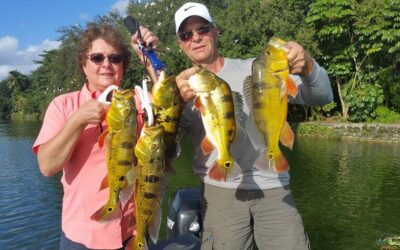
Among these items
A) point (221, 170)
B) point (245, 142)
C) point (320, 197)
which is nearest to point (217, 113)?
point (221, 170)

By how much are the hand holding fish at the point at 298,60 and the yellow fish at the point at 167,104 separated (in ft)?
2.90

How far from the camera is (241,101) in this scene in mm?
3848

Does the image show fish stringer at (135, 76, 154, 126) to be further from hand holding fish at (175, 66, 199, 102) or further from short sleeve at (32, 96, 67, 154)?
short sleeve at (32, 96, 67, 154)

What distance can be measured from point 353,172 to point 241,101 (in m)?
15.2

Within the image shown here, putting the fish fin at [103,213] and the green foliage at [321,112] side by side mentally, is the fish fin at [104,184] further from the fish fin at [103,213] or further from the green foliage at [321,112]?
the green foliage at [321,112]

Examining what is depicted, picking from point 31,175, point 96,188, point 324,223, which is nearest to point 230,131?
point 96,188

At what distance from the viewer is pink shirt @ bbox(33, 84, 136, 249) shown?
139 inches

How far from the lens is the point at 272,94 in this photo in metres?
3.31

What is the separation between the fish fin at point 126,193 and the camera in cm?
338

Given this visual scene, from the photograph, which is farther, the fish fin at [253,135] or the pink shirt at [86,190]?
the fish fin at [253,135]

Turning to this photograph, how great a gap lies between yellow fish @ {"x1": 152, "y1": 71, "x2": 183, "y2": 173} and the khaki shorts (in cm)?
91

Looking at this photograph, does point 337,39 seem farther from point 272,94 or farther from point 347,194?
point 272,94

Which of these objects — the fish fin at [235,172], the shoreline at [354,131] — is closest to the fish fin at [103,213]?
the fish fin at [235,172]

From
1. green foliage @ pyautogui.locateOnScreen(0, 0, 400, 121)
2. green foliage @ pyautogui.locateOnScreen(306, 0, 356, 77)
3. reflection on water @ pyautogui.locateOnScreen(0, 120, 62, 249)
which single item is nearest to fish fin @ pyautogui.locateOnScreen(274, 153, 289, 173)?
reflection on water @ pyautogui.locateOnScreen(0, 120, 62, 249)
